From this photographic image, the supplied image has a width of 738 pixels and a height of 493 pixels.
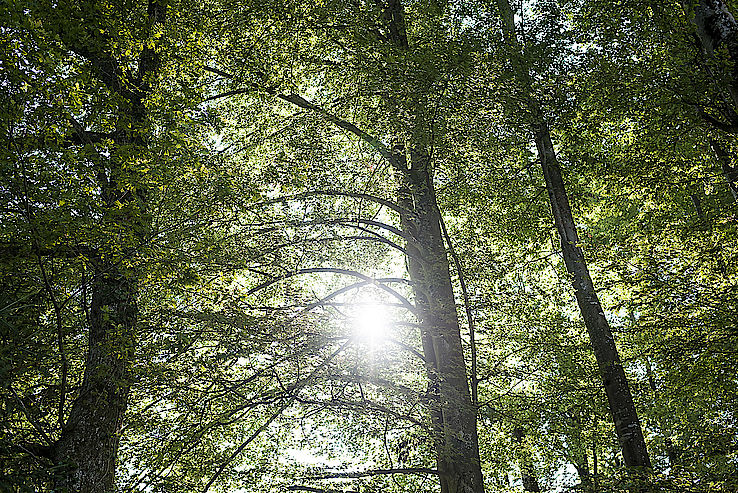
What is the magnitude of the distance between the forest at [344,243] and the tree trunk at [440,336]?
37mm

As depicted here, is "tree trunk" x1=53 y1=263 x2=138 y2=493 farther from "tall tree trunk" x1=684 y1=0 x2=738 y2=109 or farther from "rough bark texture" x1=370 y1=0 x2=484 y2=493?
"tall tree trunk" x1=684 y1=0 x2=738 y2=109

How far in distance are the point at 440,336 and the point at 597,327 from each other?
2.05 metres

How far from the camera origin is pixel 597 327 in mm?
7348

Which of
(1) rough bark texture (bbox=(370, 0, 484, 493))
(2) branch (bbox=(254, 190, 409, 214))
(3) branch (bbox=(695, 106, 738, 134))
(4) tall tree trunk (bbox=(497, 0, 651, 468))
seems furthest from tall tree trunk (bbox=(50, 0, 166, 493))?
(3) branch (bbox=(695, 106, 738, 134))

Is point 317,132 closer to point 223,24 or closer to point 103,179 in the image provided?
point 223,24

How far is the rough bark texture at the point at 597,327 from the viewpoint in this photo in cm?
662

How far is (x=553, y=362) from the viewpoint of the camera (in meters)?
8.64

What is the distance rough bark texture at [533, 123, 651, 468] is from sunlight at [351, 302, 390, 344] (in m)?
2.73

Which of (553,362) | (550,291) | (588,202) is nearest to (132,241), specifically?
(553,362)

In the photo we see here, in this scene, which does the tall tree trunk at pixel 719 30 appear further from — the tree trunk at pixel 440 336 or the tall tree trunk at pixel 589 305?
the tree trunk at pixel 440 336

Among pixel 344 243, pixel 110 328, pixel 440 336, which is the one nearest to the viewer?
pixel 110 328

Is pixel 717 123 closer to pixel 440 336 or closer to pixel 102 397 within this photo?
pixel 440 336

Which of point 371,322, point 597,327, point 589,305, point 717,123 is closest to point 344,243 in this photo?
point 371,322

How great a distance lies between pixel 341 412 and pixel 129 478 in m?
2.29
